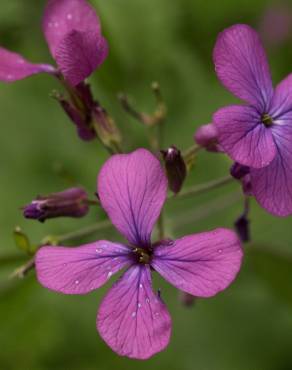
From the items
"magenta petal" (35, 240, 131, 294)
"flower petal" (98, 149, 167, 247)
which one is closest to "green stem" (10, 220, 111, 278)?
"magenta petal" (35, 240, 131, 294)

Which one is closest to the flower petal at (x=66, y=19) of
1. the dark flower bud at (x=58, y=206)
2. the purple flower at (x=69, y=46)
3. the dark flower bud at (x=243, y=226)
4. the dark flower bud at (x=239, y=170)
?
the purple flower at (x=69, y=46)

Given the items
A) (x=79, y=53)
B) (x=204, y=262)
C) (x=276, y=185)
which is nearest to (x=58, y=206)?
(x=79, y=53)

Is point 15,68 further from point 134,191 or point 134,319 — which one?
point 134,319

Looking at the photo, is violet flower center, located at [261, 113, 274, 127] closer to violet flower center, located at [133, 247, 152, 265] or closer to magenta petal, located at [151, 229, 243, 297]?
magenta petal, located at [151, 229, 243, 297]

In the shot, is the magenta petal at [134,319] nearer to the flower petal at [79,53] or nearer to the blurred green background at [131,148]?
the flower petal at [79,53]

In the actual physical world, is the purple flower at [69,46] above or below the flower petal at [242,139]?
above

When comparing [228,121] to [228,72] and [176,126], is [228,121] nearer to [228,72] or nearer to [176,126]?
[228,72]
